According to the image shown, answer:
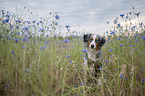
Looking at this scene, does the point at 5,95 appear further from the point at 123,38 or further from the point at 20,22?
the point at 123,38

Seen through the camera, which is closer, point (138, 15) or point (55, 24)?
point (55, 24)

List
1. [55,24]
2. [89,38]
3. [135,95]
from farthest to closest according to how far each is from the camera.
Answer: [89,38] → [55,24] → [135,95]

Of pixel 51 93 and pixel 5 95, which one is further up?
pixel 51 93

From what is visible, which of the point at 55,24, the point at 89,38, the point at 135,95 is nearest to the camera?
the point at 135,95

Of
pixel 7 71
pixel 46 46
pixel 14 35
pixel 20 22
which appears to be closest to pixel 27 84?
pixel 7 71

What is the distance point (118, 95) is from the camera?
162cm

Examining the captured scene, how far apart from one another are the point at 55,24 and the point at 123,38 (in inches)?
81.3

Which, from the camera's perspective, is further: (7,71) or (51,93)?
(7,71)

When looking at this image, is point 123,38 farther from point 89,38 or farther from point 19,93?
point 19,93

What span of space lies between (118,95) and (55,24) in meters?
1.70

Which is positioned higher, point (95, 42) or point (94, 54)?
point (95, 42)

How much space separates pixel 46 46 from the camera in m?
1.16

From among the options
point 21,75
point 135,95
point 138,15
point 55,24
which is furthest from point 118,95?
point 138,15

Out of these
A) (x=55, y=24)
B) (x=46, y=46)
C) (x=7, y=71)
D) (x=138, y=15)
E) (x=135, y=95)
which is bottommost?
(x=135, y=95)
